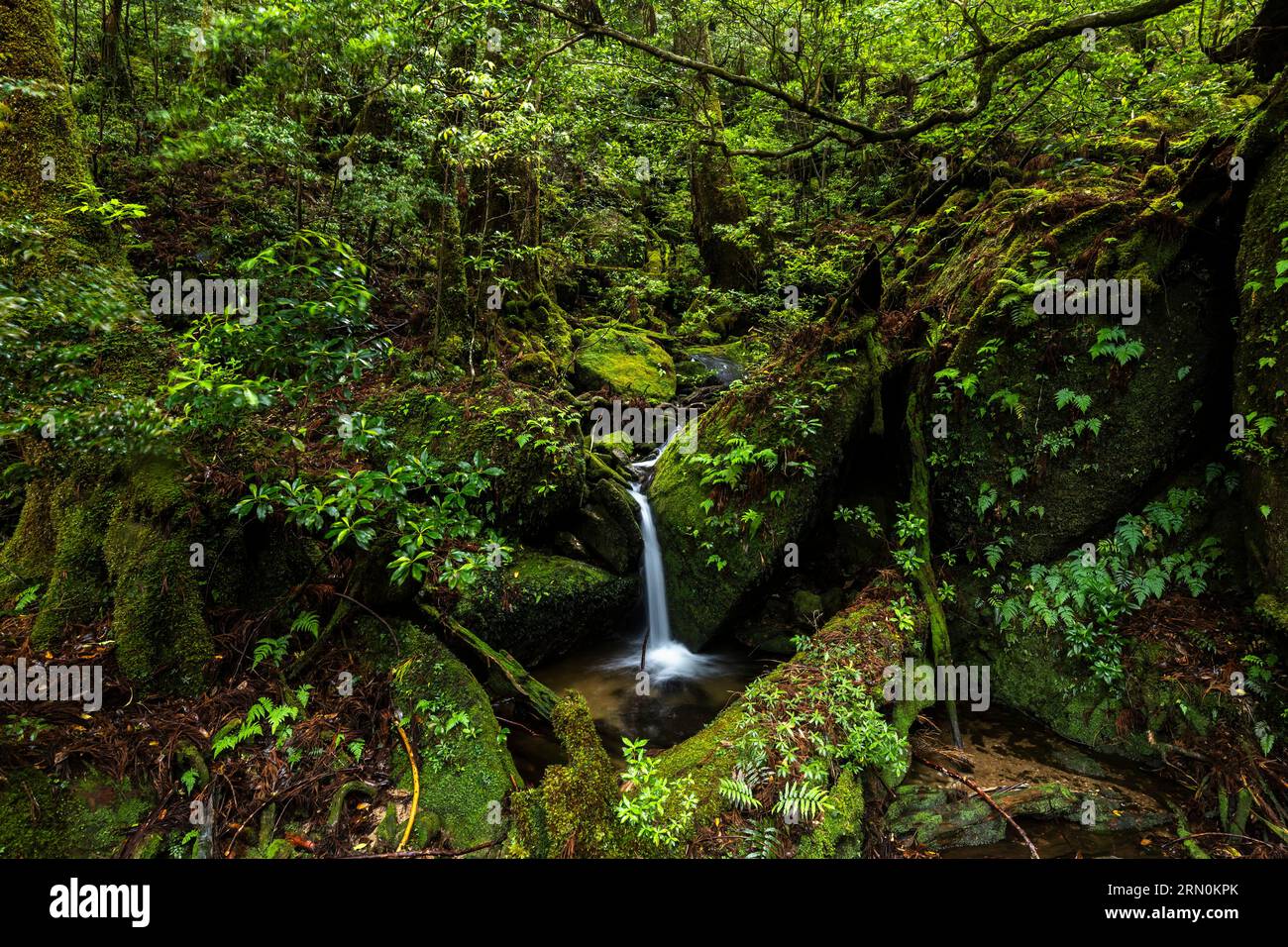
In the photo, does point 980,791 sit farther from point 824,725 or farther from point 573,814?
point 573,814

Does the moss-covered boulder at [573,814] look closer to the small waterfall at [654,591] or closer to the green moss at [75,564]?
the green moss at [75,564]

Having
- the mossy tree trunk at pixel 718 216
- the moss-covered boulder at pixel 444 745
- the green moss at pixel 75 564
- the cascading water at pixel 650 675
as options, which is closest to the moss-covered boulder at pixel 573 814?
the moss-covered boulder at pixel 444 745

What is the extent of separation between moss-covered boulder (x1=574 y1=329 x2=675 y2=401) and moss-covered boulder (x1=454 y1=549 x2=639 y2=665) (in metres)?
5.18

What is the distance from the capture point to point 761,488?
7484mm

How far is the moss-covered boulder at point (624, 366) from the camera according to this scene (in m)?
12.0

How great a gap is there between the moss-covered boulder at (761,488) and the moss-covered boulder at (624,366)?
393 cm

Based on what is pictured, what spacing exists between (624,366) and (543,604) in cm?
702
